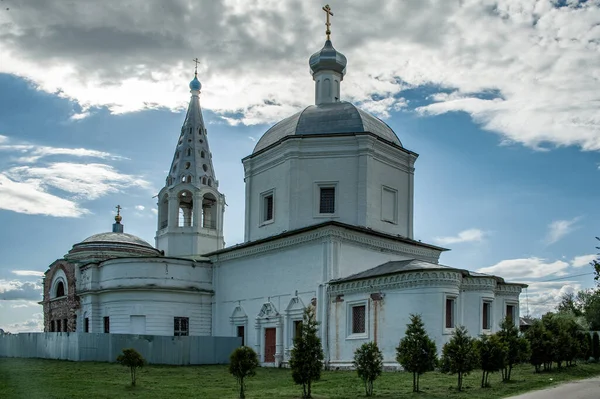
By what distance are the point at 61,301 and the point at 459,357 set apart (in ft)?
90.3

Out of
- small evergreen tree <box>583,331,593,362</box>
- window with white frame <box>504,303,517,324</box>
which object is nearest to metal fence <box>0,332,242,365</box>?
window with white frame <box>504,303,517,324</box>

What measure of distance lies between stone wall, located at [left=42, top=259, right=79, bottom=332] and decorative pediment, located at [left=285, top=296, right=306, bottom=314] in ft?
46.4

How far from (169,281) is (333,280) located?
10.2m

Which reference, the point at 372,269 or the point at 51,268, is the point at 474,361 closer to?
the point at 372,269

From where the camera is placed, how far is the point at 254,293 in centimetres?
3219

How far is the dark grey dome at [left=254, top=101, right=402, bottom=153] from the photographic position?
3209 centimetres

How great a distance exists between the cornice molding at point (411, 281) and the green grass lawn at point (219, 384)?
3351 mm

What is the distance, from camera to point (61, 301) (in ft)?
129

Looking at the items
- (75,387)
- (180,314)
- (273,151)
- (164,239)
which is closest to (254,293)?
(180,314)

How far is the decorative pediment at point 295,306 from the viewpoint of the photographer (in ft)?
95.4

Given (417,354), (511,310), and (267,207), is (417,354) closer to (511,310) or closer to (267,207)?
(511,310)

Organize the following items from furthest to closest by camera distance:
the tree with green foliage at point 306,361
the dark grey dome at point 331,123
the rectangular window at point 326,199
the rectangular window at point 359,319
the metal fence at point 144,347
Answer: the dark grey dome at point 331,123 < the rectangular window at point 326,199 < the metal fence at point 144,347 < the rectangular window at point 359,319 < the tree with green foliage at point 306,361

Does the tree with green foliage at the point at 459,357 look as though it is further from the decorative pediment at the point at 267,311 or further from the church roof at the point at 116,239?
the church roof at the point at 116,239

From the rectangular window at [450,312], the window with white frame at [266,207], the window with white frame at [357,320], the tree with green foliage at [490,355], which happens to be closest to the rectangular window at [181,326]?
the window with white frame at [266,207]
